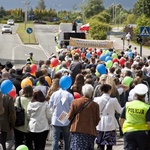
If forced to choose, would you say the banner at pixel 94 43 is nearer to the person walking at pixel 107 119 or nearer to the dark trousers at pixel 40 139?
the person walking at pixel 107 119

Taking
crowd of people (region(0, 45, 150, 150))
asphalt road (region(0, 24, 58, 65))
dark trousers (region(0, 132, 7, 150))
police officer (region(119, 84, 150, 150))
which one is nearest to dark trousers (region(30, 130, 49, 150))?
crowd of people (region(0, 45, 150, 150))

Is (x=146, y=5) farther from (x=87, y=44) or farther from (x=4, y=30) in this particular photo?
(x=87, y=44)

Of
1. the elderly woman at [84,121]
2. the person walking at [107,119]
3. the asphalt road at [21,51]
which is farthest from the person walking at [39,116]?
the asphalt road at [21,51]

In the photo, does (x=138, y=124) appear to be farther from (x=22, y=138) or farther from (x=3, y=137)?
(x=3, y=137)

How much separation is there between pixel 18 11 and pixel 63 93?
13371 centimetres

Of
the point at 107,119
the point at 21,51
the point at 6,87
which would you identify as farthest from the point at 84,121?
the point at 21,51

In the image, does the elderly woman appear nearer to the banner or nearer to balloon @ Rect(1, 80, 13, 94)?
balloon @ Rect(1, 80, 13, 94)

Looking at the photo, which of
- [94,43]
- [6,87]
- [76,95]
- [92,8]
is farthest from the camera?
[92,8]

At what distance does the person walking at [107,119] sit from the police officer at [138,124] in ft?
4.92

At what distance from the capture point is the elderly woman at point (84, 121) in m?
9.20

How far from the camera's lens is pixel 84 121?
9.23 metres

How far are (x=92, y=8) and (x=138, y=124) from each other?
11726cm

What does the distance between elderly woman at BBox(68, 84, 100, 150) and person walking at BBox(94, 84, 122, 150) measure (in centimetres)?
74

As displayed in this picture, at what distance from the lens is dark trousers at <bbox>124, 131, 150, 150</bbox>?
8.45 metres
